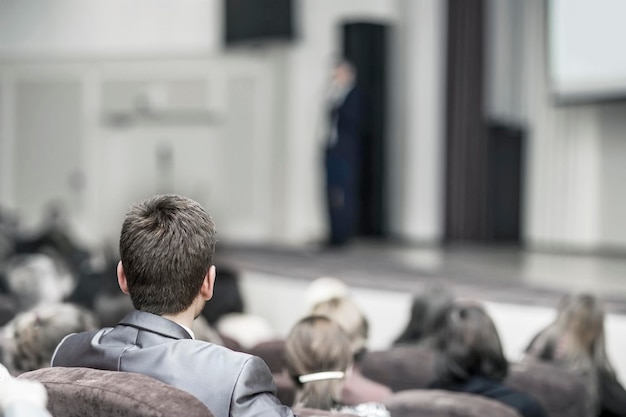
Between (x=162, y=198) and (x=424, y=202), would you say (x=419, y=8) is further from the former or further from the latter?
(x=162, y=198)

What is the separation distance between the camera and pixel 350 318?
2.83 metres

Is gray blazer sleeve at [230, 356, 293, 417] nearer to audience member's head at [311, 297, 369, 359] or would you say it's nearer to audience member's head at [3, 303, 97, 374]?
audience member's head at [3, 303, 97, 374]

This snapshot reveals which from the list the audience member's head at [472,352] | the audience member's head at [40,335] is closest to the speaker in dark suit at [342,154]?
the audience member's head at [472,352]

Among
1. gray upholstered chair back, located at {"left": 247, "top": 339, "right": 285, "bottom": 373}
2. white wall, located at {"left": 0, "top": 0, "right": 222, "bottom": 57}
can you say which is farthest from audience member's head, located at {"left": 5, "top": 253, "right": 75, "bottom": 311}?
white wall, located at {"left": 0, "top": 0, "right": 222, "bottom": 57}

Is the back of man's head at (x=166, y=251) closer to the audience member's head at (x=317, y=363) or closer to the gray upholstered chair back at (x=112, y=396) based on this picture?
the gray upholstered chair back at (x=112, y=396)

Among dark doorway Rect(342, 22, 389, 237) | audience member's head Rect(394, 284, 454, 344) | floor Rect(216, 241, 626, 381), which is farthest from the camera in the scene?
dark doorway Rect(342, 22, 389, 237)

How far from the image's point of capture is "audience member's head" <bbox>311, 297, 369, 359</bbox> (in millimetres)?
2820

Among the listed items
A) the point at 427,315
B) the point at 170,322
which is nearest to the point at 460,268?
the point at 427,315

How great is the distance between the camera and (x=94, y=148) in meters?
9.09

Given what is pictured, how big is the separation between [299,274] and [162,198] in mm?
4045

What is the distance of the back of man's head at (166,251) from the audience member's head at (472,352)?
→ 3.71 ft

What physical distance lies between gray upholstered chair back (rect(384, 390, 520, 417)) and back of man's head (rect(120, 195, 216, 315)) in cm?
74

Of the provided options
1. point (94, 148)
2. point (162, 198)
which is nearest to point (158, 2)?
point (94, 148)

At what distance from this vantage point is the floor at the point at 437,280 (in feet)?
14.7
